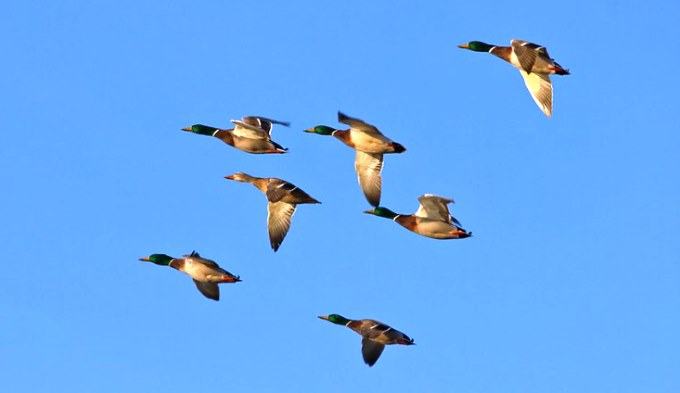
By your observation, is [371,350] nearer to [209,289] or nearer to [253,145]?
[209,289]

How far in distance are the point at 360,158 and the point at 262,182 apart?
3.56 meters

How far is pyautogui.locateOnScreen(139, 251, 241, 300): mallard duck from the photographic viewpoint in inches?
1753

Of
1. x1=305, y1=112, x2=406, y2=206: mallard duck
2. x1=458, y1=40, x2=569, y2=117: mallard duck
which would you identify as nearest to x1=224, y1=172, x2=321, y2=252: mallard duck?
x1=305, y1=112, x2=406, y2=206: mallard duck

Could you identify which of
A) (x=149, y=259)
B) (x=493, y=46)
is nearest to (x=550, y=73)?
(x=493, y=46)

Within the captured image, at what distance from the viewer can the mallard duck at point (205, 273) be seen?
44.5m

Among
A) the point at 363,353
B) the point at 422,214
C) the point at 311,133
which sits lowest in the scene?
the point at 363,353

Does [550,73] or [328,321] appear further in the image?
[328,321]

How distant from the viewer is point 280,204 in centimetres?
4691

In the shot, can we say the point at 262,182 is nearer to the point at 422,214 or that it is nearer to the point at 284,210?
the point at 284,210

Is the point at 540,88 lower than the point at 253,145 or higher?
higher

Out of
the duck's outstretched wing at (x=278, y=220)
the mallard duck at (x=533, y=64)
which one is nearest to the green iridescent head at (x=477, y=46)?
the mallard duck at (x=533, y=64)

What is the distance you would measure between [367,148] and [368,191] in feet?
4.54

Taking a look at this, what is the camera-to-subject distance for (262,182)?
48.1m

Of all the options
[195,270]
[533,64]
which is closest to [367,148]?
[533,64]
